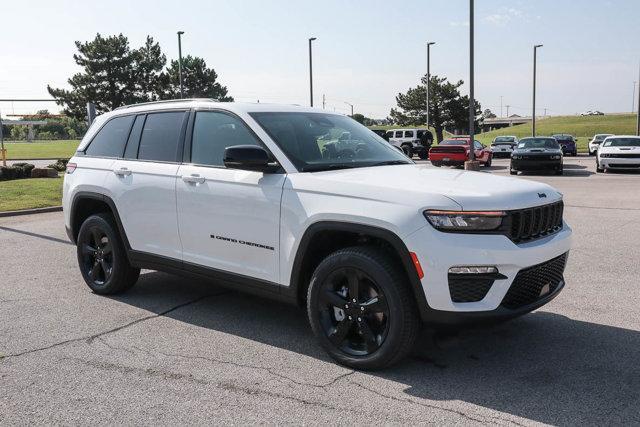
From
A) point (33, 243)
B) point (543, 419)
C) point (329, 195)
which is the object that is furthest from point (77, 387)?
point (33, 243)

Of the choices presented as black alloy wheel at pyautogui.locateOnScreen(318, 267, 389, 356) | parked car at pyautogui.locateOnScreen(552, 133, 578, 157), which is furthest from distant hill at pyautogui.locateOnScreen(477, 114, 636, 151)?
black alloy wheel at pyautogui.locateOnScreen(318, 267, 389, 356)

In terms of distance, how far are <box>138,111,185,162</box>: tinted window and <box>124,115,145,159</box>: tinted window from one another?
67 mm

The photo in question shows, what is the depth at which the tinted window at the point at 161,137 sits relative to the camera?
529 cm

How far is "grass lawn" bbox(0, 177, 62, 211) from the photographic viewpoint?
44.1 feet

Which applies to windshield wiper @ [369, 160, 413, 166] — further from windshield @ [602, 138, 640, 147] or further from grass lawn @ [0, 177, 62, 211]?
windshield @ [602, 138, 640, 147]

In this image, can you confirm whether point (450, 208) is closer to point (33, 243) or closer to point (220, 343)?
point (220, 343)

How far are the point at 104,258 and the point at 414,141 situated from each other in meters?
33.6

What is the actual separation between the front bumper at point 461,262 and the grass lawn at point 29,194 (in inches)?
458

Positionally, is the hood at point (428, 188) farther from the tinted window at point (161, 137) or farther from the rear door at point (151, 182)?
the tinted window at point (161, 137)

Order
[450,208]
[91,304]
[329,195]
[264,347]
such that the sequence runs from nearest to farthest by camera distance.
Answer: [450,208] < [329,195] < [264,347] < [91,304]

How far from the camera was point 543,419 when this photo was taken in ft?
10.8

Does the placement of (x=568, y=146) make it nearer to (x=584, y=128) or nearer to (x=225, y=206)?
(x=225, y=206)

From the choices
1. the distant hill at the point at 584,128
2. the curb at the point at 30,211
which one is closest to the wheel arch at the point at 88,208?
the curb at the point at 30,211

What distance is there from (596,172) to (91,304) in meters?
22.9
